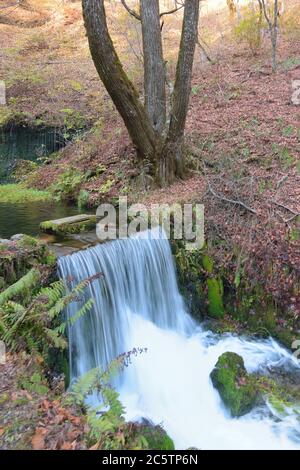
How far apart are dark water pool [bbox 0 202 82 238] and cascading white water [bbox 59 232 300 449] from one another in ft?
6.38

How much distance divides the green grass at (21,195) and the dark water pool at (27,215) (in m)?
0.38

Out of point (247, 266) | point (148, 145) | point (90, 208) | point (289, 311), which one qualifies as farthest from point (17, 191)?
point (289, 311)

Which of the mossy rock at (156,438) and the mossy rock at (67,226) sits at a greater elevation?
the mossy rock at (67,226)

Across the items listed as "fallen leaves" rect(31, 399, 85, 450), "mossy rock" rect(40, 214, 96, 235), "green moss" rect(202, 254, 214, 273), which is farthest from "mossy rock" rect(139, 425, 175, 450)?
"mossy rock" rect(40, 214, 96, 235)

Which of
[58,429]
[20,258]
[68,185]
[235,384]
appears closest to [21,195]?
[68,185]

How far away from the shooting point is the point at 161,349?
20.2 feet

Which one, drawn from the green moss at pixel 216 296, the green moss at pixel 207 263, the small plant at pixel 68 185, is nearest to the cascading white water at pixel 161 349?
the green moss at pixel 216 296

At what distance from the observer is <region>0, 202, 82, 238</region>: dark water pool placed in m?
7.37

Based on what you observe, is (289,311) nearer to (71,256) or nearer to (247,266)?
(247,266)

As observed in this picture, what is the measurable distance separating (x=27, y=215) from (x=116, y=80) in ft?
11.3

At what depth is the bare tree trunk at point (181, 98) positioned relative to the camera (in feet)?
26.0

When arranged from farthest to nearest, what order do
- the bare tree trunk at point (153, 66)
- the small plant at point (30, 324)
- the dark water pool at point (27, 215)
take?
the bare tree trunk at point (153, 66) → the dark water pool at point (27, 215) → the small plant at point (30, 324)

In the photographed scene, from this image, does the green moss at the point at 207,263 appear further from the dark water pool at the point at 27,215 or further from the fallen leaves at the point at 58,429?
the fallen leaves at the point at 58,429

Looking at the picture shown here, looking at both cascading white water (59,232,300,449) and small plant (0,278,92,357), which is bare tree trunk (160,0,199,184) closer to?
cascading white water (59,232,300,449)
